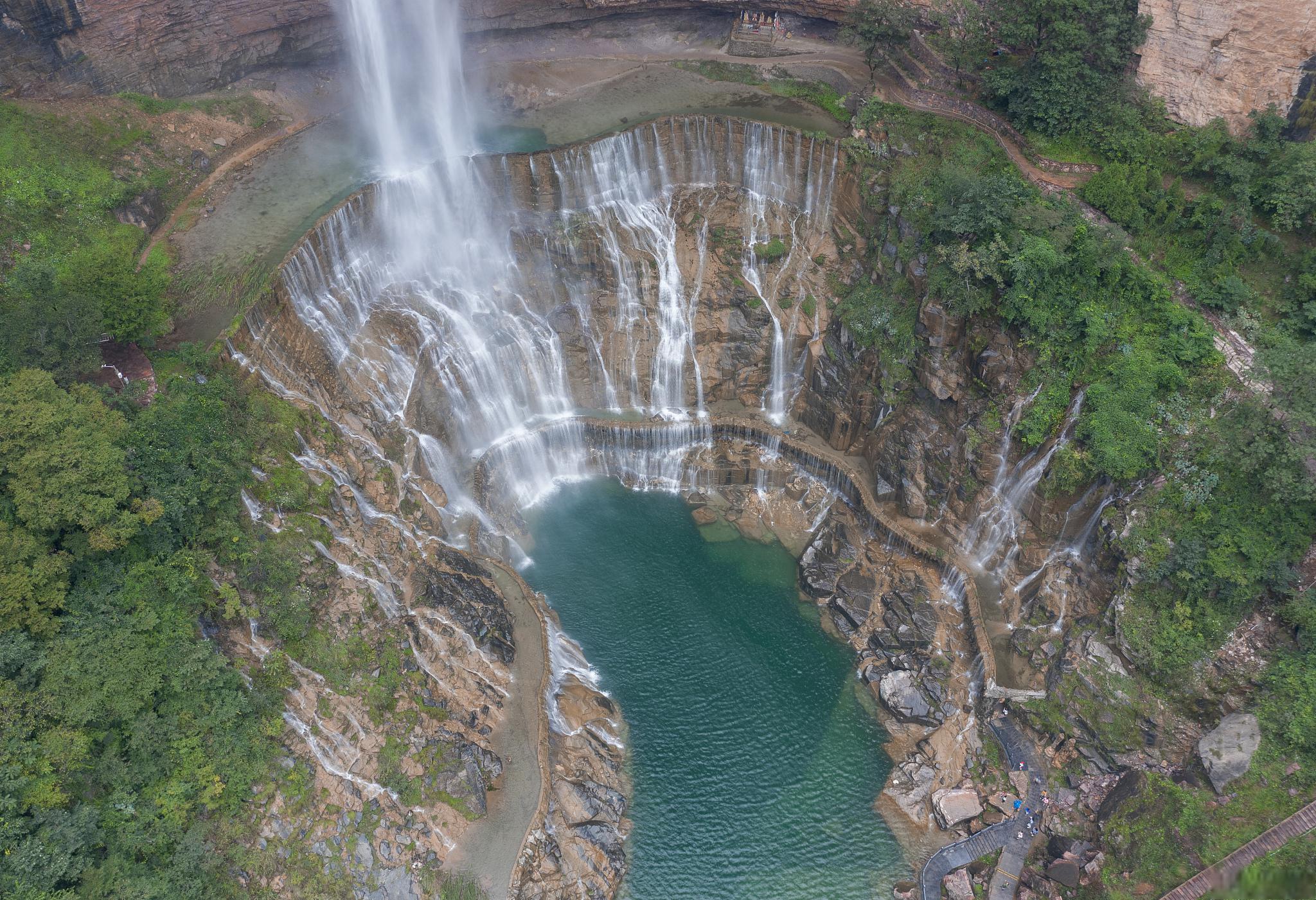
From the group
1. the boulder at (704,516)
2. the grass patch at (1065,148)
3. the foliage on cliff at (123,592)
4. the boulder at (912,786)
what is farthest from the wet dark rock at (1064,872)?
the grass patch at (1065,148)

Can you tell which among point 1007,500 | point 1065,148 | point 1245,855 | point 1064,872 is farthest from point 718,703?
point 1065,148

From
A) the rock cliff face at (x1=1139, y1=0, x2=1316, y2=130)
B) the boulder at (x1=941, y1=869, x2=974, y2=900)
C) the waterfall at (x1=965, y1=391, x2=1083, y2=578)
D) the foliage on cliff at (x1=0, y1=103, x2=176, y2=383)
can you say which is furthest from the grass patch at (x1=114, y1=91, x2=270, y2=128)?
the boulder at (x1=941, y1=869, x2=974, y2=900)

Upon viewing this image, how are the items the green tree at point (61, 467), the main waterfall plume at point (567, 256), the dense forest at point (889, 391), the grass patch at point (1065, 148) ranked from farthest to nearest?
the main waterfall plume at point (567, 256) < the grass patch at point (1065, 148) < the green tree at point (61, 467) < the dense forest at point (889, 391)

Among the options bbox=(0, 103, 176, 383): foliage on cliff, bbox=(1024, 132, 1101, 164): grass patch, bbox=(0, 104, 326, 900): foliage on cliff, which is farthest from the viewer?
bbox=(1024, 132, 1101, 164): grass patch

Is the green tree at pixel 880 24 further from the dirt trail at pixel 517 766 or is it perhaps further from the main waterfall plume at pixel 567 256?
the dirt trail at pixel 517 766

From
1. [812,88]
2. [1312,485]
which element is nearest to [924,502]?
[1312,485]

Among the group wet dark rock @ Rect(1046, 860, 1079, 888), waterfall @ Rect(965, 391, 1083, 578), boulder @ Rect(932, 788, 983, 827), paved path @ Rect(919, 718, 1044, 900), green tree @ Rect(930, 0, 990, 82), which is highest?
green tree @ Rect(930, 0, 990, 82)

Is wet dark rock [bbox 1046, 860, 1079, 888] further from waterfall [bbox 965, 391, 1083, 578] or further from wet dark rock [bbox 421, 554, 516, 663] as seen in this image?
wet dark rock [bbox 421, 554, 516, 663]
